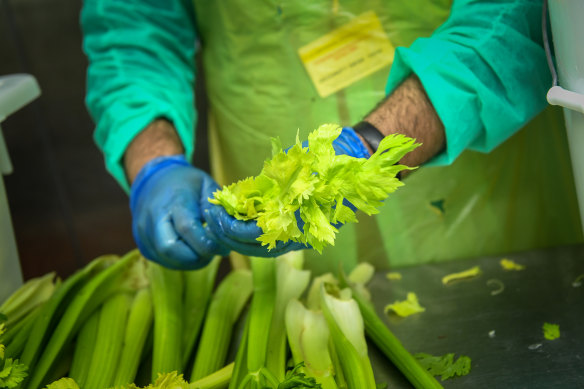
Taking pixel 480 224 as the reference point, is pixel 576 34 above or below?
above

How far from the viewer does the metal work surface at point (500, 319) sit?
37.2 inches

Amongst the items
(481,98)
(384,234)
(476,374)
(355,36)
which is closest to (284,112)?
(355,36)

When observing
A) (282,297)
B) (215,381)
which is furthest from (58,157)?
(215,381)

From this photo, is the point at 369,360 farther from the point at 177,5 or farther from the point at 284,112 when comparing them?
the point at 177,5

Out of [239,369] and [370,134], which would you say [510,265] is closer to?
[370,134]

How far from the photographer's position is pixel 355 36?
1.20 metres

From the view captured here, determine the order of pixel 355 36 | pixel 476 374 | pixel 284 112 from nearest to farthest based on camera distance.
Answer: pixel 476 374 → pixel 355 36 → pixel 284 112

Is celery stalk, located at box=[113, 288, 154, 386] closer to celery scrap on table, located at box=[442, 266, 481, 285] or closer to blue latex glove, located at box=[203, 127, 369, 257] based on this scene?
blue latex glove, located at box=[203, 127, 369, 257]

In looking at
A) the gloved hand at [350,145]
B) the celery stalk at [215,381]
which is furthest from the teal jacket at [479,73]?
the celery stalk at [215,381]

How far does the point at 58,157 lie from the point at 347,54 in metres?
1.84

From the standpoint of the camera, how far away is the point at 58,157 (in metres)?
2.70

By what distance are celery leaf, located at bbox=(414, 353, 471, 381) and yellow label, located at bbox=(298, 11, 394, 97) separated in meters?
0.50

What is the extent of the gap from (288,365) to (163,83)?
0.71 metres

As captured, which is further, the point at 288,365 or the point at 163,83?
the point at 163,83
